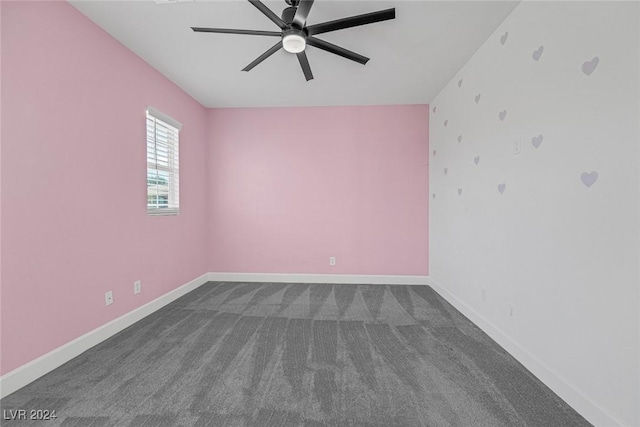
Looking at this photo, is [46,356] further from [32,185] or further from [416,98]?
[416,98]

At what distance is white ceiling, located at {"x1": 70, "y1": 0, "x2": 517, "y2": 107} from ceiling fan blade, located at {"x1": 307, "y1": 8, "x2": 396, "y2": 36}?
286 mm

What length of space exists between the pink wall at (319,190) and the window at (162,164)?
0.81 meters

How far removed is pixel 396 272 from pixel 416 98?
256cm

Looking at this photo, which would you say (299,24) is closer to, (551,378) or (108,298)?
(108,298)

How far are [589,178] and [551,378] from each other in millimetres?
1260

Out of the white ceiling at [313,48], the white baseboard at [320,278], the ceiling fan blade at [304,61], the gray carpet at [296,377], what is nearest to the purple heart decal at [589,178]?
the gray carpet at [296,377]

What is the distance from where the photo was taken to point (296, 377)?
173 cm

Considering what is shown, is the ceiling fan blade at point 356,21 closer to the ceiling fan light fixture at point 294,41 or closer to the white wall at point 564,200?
the ceiling fan light fixture at point 294,41

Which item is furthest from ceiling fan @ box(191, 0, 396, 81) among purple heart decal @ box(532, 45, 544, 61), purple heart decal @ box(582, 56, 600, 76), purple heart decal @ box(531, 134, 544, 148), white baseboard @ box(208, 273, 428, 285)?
white baseboard @ box(208, 273, 428, 285)

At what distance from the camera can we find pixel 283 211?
3998 mm

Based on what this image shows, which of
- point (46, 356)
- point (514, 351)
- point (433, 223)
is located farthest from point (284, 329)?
point (433, 223)

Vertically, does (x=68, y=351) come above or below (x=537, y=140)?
below

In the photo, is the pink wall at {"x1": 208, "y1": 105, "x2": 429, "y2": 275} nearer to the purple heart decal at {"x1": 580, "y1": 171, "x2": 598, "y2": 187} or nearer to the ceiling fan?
the ceiling fan

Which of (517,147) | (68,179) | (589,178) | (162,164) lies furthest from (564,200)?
(162,164)
